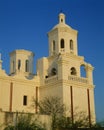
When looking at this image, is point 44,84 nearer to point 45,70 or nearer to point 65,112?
point 45,70

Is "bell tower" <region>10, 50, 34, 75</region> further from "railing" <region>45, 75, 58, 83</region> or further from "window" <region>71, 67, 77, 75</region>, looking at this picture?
"window" <region>71, 67, 77, 75</region>

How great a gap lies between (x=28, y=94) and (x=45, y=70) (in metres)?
4.12

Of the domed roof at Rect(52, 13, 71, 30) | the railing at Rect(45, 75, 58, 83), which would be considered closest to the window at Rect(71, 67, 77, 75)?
the railing at Rect(45, 75, 58, 83)

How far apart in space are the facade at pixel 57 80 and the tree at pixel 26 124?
27.6 feet

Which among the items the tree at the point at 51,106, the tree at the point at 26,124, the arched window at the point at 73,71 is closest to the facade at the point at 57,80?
the arched window at the point at 73,71

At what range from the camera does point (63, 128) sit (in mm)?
25984

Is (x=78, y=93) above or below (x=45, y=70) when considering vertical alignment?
below

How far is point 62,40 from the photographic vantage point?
36969mm

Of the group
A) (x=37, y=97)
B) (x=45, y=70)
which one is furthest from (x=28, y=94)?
(x=45, y=70)

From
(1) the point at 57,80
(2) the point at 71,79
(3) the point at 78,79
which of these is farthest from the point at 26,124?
(3) the point at 78,79

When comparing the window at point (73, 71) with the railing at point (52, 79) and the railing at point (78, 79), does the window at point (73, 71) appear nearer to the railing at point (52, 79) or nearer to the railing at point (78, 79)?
the railing at point (78, 79)

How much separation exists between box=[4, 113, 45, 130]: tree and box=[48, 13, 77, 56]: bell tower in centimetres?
1403

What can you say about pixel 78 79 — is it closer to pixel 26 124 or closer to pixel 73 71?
pixel 73 71

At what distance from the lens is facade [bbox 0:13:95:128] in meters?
32.4
